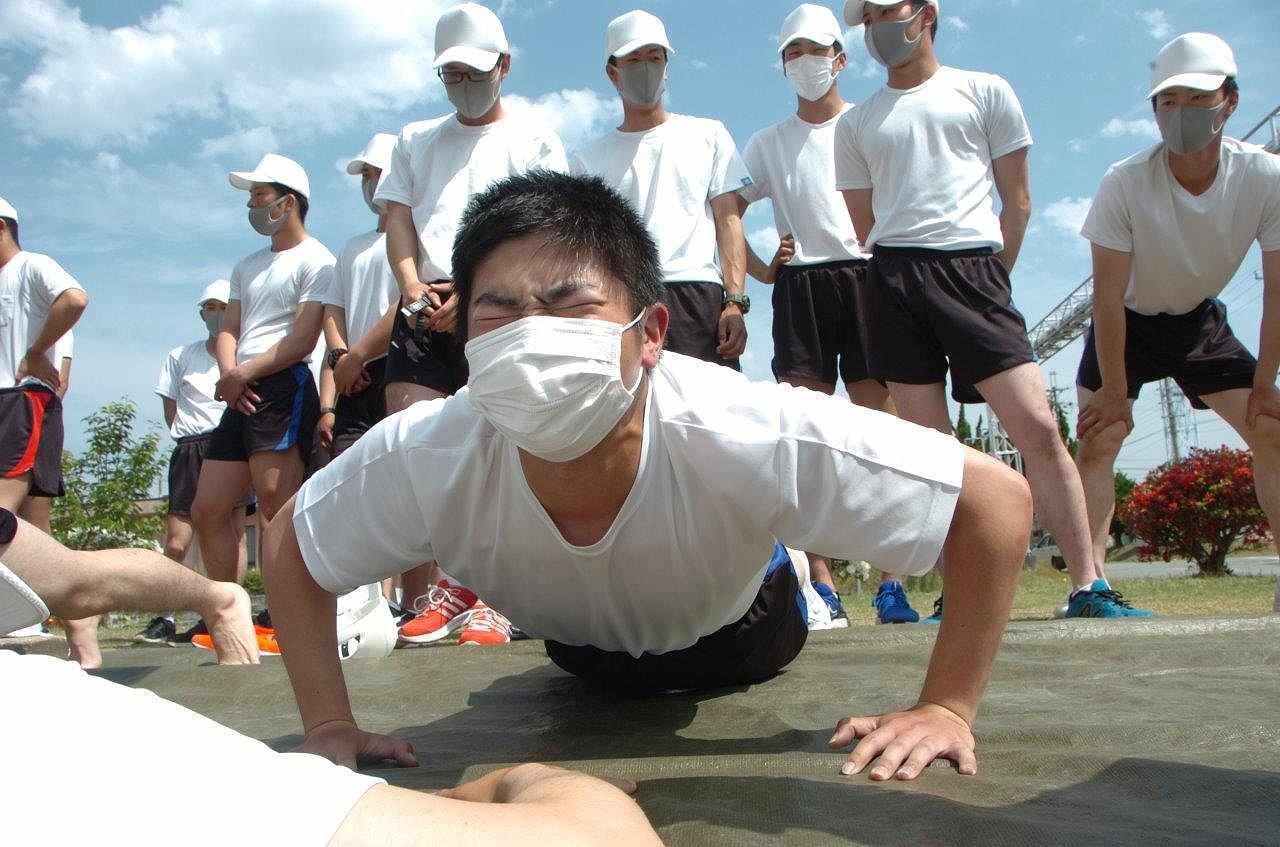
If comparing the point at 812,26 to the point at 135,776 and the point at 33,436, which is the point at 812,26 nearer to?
the point at 33,436

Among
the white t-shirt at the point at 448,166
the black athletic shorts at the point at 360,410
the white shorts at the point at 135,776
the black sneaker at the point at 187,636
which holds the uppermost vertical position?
the white t-shirt at the point at 448,166

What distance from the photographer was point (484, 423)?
231cm

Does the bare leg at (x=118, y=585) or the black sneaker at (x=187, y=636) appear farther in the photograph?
the black sneaker at (x=187, y=636)

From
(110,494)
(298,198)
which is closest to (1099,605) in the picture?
(298,198)

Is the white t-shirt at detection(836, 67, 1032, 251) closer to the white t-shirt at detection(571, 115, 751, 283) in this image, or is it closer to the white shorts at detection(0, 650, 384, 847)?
the white t-shirt at detection(571, 115, 751, 283)

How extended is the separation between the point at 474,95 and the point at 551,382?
288 centimetres

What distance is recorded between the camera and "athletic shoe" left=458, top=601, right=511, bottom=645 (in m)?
4.48

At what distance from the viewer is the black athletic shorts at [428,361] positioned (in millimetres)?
4348

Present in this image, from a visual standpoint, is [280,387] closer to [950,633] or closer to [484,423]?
[484,423]

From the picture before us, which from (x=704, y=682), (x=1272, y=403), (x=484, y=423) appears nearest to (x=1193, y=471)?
(x=1272, y=403)

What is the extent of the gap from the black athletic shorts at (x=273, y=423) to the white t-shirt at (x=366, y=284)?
0.38m

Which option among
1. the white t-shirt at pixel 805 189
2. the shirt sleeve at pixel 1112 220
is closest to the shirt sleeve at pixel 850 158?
the white t-shirt at pixel 805 189

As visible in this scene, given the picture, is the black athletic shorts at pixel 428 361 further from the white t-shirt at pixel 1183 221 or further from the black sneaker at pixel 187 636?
the white t-shirt at pixel 1183 221

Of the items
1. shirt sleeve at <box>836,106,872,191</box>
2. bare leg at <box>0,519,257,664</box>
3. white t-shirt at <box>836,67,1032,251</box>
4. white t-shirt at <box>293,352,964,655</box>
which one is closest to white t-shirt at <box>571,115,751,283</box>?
shirt sleeve at <box>836,106,872,191</box>
